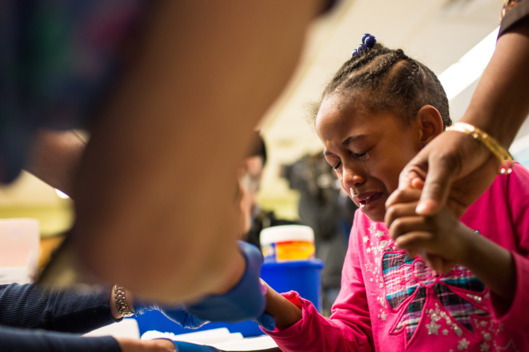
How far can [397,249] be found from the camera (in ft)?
2.67

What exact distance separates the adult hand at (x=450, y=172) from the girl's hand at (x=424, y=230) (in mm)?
14

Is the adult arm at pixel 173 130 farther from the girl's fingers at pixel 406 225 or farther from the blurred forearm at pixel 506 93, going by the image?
the blurred forearm at pixel 506 93

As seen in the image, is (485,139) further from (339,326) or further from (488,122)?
(339,326)

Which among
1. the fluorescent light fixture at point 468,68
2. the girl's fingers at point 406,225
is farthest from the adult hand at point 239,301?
the fluorescent light fixture at point 468,68

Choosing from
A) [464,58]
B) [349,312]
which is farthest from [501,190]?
[464,58]

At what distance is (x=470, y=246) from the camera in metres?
0.53

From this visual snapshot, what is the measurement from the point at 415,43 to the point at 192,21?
9.07ft

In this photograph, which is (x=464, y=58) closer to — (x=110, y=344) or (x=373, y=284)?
(x=373, y=284)

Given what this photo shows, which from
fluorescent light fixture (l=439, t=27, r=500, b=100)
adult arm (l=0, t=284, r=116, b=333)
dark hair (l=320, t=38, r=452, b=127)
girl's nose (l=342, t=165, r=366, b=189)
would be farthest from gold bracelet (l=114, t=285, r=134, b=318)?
fluorescent light fixture (l=439, t=27, r=500, b=100)

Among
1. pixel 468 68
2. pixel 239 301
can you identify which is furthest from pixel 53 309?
pixel 468 68

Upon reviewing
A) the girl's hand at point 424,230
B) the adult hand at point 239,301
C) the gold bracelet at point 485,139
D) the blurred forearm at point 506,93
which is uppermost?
the blurred forearm at point 506,93

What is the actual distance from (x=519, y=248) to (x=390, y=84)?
38 cm

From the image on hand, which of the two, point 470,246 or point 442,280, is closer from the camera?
point 470,246

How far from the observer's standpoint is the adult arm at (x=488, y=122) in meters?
0.55
